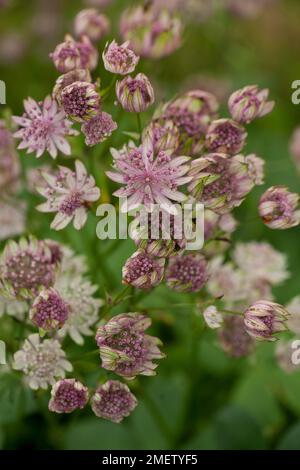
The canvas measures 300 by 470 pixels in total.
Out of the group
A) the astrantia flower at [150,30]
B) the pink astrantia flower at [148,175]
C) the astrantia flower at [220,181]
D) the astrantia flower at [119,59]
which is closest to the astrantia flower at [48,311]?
→ the pink astrantia flower at [148,175]

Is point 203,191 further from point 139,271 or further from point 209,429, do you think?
point 209,429

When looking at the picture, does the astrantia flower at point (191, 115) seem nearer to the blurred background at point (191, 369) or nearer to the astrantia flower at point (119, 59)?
the blurred background at point (191, 369)

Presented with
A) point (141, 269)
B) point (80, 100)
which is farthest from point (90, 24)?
point (141, 269)

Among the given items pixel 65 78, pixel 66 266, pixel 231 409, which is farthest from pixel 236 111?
pixel 231 409

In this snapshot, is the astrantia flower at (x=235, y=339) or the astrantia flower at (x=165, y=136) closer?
the astrantia flower at (x=165, y=136)

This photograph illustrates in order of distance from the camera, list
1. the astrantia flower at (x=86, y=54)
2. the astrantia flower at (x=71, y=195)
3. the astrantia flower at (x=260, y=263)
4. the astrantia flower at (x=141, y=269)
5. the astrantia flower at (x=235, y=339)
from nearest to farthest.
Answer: the astrantia flower at (x=141, y=269) < the astrantia flower at (x=71, y=195) < the astrantia flower at (x=86, y=54) < the astrantia flower at (x=235, y=339) < the astrantia flower at (x=260, y=263)

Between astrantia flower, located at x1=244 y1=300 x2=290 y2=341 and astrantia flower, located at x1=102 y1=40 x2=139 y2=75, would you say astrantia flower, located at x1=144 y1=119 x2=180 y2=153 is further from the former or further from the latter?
astrantia flower, located at x1=244 y1=300 x2=290 y2=341
